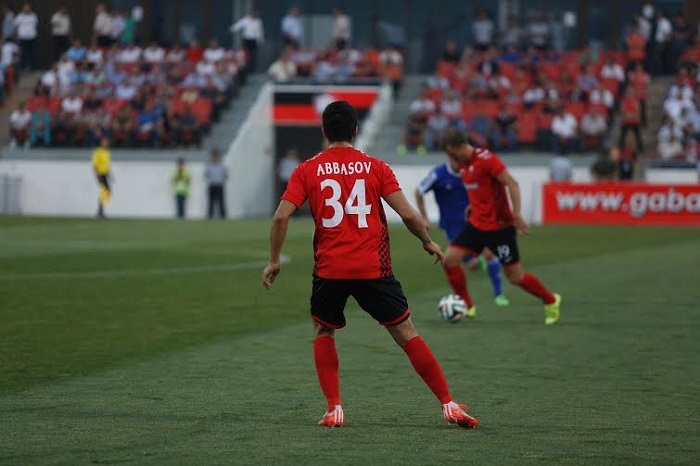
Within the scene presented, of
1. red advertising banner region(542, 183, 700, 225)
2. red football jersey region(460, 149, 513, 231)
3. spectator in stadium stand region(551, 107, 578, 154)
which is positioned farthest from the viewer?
spectator in stadium stand region(551, 107, 578, 154)

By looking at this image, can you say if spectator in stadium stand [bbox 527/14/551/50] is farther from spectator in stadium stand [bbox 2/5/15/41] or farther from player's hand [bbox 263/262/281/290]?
player's hand [bbox 263/262/281/290]

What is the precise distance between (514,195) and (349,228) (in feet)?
18.2

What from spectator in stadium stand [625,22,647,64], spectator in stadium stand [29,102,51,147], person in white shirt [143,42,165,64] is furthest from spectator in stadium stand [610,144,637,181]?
spectator in stadium stand [29,102,51,147]

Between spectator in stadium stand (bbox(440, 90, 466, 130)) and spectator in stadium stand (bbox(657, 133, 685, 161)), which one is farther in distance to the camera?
spectator in stadium stand (bbox(440, 90, 466, 130))

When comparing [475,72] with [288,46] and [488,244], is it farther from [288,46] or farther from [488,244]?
[488,244]

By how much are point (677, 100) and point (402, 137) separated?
7.78m

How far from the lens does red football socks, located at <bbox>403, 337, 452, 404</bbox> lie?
326 inches

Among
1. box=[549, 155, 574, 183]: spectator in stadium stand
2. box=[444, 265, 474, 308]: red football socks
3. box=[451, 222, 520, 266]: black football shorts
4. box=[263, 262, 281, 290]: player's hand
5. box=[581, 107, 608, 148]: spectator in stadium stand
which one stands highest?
box=[263, 262, 281, 290]: player's hand

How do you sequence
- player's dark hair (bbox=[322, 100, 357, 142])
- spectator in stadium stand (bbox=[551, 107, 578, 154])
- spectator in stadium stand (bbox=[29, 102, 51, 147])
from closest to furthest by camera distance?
player's dark hair (bbox=[322, 100, 357, 142]) < spectator in stadium stand (bbox=[551, 107, 578, 154]) < spectator in stadium stand (bbox=[29, 102, 51, 147])

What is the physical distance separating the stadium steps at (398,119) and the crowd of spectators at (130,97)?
5.06m

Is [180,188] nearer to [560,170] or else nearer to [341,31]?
[341,31]

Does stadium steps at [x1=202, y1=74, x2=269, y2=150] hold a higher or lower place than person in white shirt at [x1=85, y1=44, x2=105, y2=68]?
lower

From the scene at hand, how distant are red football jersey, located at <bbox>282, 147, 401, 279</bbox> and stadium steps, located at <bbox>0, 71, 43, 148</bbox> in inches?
1491

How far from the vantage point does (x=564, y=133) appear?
128ft
